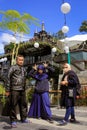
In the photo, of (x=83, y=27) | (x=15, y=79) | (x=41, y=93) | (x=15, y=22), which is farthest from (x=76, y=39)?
(x=15, y=79)

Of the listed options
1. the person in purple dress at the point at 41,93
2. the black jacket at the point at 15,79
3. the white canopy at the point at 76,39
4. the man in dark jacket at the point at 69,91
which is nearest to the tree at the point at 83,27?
the white canopy at the point at 76,39

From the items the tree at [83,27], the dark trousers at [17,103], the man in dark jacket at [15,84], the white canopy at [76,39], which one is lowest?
the dark trousers at [17,103]

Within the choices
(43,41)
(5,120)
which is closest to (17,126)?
(5,120)

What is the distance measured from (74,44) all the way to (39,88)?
33516mm

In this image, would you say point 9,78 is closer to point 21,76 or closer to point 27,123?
point 21,76

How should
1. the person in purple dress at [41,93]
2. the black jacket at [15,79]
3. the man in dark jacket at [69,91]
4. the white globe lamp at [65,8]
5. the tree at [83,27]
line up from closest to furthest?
1. the black jacket at [15,79]
2. the man in dark jacket at [69,91]
3. the person in purple dress at [41,93]
4. the white globe lamp at [65,8]
5. the tree at [83,27]

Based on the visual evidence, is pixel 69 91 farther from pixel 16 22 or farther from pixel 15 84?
pixel 16 22

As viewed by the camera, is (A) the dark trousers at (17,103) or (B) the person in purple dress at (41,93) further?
(B) the person in purple dress at (41,93)

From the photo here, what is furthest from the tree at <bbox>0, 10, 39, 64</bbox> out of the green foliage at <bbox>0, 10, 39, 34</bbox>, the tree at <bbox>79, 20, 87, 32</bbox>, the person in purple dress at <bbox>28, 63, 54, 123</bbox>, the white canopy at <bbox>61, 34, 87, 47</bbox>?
the tree at <bbox>79, 20, 87, 32</bbox>

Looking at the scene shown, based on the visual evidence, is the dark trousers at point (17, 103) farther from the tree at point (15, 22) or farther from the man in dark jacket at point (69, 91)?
the tree at point (15, 22)

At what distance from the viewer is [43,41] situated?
45094 millimetres

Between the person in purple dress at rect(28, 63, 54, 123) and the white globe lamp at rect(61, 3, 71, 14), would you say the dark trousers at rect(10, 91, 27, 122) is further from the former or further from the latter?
the white globe lamp at rect(61, 3, 71, 14)

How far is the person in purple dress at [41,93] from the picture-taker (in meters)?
8.53

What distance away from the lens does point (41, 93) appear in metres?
8.59
